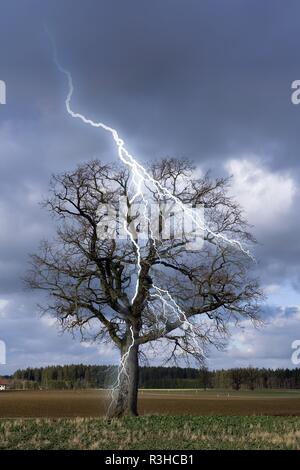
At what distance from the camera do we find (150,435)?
1991cm

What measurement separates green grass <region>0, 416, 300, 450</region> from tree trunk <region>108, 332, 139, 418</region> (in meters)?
4.20

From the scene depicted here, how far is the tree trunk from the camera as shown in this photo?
29.5 meters

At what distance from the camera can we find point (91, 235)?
97.1 feet

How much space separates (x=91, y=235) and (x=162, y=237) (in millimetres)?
3182

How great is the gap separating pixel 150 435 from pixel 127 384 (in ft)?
32.2

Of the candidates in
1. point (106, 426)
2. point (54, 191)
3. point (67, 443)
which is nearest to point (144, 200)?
point (54, 191)

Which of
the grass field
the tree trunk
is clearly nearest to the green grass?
the tree trunk

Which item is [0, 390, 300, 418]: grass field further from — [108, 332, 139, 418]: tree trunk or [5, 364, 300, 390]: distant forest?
[5, 364, 300, 390]: distant forest

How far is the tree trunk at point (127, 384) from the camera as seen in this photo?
29.5 m

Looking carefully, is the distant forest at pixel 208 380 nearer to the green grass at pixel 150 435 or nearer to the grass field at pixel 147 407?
the grass field at pixel 147 407

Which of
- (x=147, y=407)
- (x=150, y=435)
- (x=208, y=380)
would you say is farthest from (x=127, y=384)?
(x=208, y=380)

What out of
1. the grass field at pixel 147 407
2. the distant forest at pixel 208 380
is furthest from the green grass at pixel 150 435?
the distant forest at pixel 208 380

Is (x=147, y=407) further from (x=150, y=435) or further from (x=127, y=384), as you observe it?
(x=150, y=435)
